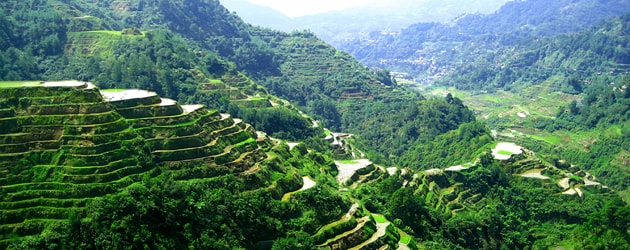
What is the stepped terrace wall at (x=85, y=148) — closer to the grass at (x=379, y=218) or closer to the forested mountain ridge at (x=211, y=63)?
the grass at (x=379, y=218)

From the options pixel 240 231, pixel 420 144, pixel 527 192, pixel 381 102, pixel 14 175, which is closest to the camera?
pixel 14 175

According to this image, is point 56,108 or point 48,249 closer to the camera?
point 48,249

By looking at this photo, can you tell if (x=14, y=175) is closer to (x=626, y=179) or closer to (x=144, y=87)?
(x=144, y=87)

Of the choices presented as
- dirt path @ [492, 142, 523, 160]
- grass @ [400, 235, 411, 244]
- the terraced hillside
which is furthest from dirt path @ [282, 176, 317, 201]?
dirt path @ [492, 142, 523, 160]

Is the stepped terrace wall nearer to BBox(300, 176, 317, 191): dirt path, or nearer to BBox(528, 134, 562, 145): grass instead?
BBox(300, 176, 317, 191): dirt path

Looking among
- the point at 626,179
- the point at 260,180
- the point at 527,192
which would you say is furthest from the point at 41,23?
the point at 626,179

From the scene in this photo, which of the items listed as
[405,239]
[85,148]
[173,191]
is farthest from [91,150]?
[405,239]

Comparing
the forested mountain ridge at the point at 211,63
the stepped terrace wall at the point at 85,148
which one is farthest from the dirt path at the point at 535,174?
the stepped terrace wall at the point at 85,148

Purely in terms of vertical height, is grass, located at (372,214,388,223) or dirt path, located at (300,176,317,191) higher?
dirt path, located at (300,176,317,191)
